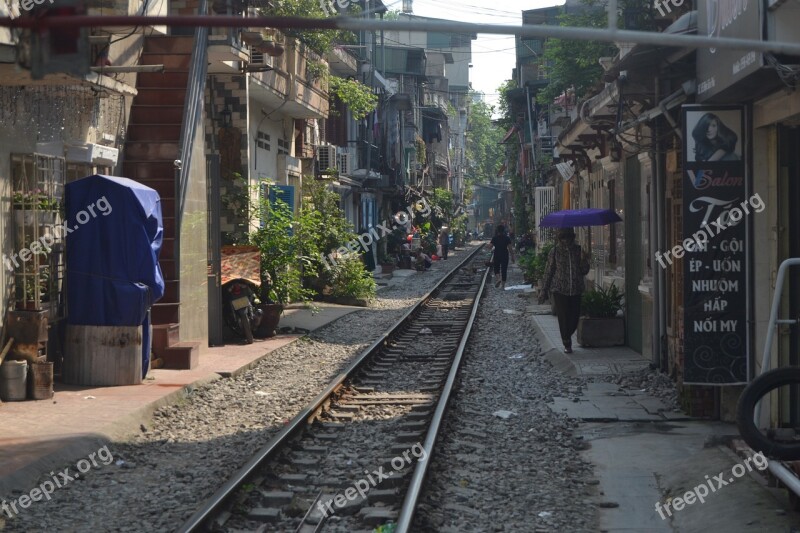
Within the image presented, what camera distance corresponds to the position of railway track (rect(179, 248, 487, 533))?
286 inches

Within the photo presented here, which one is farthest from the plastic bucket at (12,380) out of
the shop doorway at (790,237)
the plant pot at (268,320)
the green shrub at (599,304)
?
the green shrub at (599,304)

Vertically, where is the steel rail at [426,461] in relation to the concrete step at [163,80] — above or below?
below

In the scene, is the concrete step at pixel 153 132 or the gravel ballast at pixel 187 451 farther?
the concrete step at pixel 153 132

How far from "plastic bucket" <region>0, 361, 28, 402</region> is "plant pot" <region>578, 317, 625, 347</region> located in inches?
331

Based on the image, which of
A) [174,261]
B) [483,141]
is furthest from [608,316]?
[483,141]

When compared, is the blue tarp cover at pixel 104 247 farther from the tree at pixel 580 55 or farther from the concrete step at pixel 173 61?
the tree at pixel 580 55

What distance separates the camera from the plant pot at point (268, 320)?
18.6 meters

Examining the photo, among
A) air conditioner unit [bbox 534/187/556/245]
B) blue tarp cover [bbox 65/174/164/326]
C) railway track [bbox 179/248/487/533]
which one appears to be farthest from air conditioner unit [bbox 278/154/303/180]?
blue tarp cover [bbox 65/174/164/326]

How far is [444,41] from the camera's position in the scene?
278 feet

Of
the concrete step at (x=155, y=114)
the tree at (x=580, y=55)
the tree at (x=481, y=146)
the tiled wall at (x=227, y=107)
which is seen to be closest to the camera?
the concrete step at (x=155, y=114)

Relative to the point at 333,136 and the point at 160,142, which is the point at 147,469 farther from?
the point at 333,136

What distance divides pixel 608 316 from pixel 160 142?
23.9 feet

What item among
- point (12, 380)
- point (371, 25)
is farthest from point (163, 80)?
point (371, 25)

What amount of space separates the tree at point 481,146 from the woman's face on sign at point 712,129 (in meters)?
112
